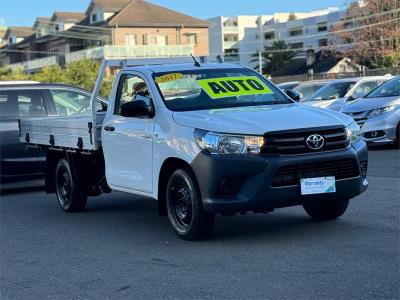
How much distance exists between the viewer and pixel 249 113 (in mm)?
6758

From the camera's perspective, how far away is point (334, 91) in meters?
19.0

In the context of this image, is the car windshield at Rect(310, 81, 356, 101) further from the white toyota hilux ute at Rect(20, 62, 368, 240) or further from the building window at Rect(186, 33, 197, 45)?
the building window at Rect(186, 33, 197, 45)

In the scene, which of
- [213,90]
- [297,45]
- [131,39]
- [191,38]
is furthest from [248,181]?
[297,45]

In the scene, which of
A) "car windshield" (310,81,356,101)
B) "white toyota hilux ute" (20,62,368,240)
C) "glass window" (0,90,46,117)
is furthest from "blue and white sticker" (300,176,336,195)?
"car windshield" (310,81,356,101)

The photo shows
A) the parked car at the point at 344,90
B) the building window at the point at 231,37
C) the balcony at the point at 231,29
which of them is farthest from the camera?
the building window at the point at 231,37

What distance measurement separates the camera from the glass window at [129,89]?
26.0 feet

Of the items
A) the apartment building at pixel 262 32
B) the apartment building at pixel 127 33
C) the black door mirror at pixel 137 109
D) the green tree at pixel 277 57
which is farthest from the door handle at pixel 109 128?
the apartment building at pixel 262 32

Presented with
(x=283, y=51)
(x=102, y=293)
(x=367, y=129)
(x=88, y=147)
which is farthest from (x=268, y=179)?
(x=283, y=51)

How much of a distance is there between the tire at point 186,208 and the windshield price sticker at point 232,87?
1138mm

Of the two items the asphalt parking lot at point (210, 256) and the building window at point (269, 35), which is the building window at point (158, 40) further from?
the asphalt parking lot at point (210, 256)

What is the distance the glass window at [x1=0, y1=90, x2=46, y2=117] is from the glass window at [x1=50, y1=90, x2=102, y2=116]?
0.92 ft

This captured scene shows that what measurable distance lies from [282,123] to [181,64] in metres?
2.21

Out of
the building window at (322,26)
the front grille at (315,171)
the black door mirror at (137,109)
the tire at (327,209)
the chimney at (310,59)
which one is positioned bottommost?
the tire at (327,209)

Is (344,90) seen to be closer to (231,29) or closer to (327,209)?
(327,209)
